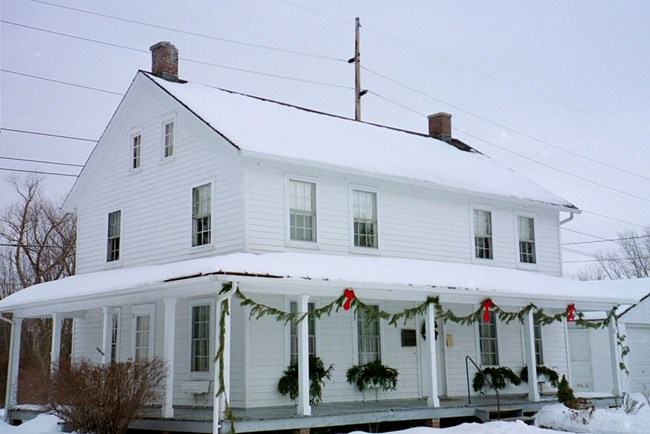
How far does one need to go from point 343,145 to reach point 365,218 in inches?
92.1

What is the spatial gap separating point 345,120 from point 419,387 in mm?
8433

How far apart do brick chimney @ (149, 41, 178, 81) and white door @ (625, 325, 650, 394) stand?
17.0 m

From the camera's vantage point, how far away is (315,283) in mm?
13555

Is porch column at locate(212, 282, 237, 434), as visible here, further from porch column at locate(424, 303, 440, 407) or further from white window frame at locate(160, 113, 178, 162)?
white window frame at locate(160, 113, 178, 162)

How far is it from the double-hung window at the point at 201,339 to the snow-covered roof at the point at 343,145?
374 cm

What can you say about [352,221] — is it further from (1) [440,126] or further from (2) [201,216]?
(1) [440,126]

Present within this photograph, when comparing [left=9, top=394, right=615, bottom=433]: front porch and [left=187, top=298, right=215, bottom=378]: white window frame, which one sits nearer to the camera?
[left=9, top=394, right=615, bottom=433]: front porch

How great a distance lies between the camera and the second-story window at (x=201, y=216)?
657 inches

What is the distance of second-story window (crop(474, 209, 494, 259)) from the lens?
2055 centimetres

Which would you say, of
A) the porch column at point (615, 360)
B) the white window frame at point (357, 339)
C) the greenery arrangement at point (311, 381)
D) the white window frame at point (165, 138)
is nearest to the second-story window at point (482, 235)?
the porch column at point (615, 360)

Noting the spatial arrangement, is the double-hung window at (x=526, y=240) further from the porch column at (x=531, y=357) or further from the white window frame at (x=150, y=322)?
the white window frame at (x=150, y=322)

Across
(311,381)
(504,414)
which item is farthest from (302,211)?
(504,414)

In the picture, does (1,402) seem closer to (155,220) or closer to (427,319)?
(155,220)

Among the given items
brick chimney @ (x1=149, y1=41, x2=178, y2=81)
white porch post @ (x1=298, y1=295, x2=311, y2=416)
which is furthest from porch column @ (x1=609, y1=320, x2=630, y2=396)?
brick chimney @ (x1=149, y1=41, x2=178, y2=81)
